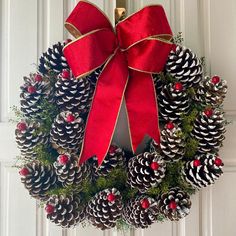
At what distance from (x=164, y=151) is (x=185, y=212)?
0.41ft

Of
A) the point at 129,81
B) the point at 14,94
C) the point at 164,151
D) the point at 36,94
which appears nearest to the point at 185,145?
the point at 164,151

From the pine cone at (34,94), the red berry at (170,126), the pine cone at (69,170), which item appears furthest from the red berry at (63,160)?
the red berry at (170,126)

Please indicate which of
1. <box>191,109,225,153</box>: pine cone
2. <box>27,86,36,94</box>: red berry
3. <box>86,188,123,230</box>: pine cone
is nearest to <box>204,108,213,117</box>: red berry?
<box>191,109,225,153</box>: pine cone

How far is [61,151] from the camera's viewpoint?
2.18 feet

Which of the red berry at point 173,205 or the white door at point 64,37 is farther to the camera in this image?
the white door at point 64,37

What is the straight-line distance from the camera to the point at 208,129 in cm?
64

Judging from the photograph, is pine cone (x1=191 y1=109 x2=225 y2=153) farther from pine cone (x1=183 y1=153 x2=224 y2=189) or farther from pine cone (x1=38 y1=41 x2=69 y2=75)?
pine cone (x1=38 y1=41 x2=69 y2=75)

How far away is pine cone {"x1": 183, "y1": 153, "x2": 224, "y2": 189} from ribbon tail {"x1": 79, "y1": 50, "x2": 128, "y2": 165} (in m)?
0.16

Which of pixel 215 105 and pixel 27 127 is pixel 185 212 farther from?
pixel 27 127

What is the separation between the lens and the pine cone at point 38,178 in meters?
0.63

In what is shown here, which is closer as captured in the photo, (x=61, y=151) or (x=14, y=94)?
(x=61, y=151)

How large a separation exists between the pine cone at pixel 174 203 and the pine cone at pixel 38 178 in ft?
0.71

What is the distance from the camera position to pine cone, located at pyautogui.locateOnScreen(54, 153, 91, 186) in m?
0.63

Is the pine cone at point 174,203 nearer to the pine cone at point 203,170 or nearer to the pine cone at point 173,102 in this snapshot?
the pine cone at point 203,170
